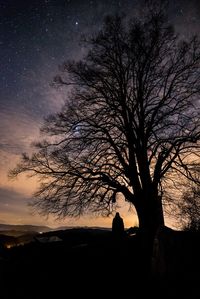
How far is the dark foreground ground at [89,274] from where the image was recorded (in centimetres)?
696

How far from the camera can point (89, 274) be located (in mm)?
8562

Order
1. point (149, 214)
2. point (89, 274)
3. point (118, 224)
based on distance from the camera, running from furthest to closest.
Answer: point (118, 224), point (149, 214), point (89, 274)

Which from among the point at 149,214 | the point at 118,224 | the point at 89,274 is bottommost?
the point at 89,274

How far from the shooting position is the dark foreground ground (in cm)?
696

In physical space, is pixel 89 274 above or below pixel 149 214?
below

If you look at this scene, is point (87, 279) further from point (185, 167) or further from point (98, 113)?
point (98, 113)

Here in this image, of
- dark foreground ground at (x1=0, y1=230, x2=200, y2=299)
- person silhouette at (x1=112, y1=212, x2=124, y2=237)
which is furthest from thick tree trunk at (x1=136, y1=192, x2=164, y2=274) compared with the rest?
person silhouette at (x1=112, y1=212, x2=124, y2=237)

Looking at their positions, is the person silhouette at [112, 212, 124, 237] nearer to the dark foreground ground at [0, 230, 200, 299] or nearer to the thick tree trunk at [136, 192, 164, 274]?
the dark foreground ground at [0, 230, 200, 299]

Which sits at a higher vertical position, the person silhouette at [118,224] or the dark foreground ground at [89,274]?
the person silhouette at [118,224]

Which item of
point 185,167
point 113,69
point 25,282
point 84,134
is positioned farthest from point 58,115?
point 25,282

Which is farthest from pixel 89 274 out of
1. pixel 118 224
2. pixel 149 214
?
pixel 118 224

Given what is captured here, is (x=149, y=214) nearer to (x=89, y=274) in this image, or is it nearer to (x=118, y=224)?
(x=118, y=224)

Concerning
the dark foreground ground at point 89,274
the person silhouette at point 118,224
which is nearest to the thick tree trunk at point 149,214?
the dark foreground ground at point 89,274

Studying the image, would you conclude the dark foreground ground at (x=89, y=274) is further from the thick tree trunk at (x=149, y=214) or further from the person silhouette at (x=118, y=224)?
the person silhouette at (x=118, y=224)
